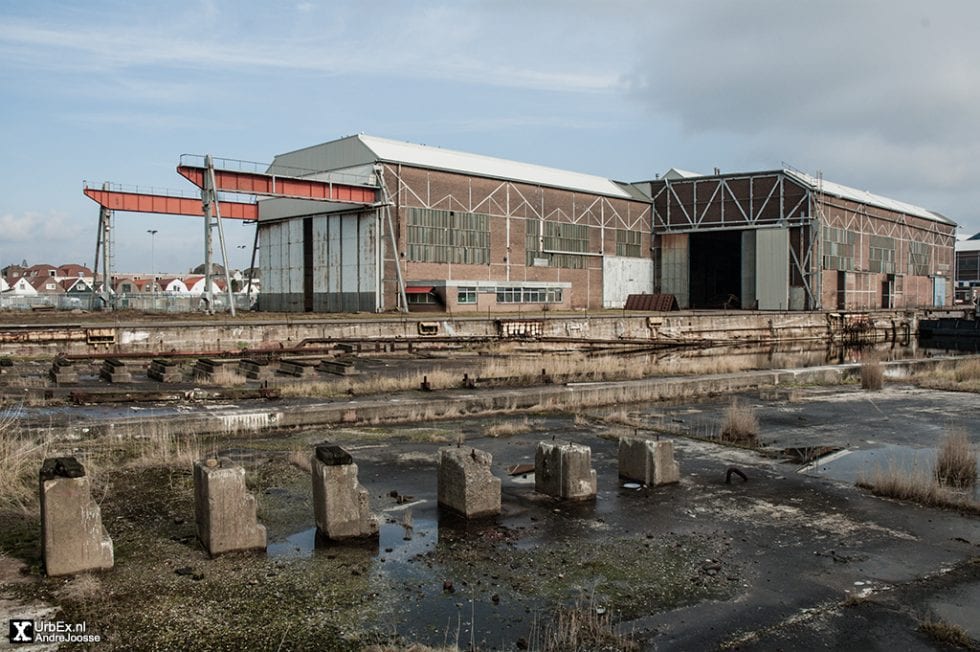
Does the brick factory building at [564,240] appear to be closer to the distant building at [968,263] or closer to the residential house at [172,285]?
the distant building at [968,263]

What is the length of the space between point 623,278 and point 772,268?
10.2 metres

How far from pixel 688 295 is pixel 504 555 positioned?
55566 mm

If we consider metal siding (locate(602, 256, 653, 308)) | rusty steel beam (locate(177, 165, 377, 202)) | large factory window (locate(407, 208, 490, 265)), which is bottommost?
metal siding (locate(602, 256, 653, 308))

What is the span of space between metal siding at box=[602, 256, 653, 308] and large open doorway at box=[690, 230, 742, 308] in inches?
204

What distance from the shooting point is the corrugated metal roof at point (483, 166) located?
1714 inches

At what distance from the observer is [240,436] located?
11.3m

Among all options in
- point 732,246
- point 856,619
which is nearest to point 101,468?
point 856,619

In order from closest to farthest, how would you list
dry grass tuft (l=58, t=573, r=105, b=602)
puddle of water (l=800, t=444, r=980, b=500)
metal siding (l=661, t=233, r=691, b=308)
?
dry grass tuft (l=58, t=573, r=105, b=602) < puddle of water (l=800, t=444, r=980, b=500) < metal siding (l=661, t=233, r=691, b=308)

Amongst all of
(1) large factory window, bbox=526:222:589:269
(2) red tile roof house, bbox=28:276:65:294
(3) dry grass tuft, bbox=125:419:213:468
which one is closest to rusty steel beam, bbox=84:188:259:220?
(1) large factory window, bbox=526:222:589:269

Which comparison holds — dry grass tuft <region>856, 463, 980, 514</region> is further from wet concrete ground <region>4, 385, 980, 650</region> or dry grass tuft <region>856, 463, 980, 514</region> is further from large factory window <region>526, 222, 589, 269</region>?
large factory window <region>526, 222, 589, 269</region>

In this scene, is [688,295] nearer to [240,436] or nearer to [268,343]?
[268,343]

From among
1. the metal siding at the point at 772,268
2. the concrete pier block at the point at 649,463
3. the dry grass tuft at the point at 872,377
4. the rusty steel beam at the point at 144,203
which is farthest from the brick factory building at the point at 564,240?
the concrete pier block at the point at 649,463

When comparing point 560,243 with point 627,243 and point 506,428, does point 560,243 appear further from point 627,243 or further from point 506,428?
point 506,428

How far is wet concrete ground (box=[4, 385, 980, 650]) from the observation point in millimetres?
4949
